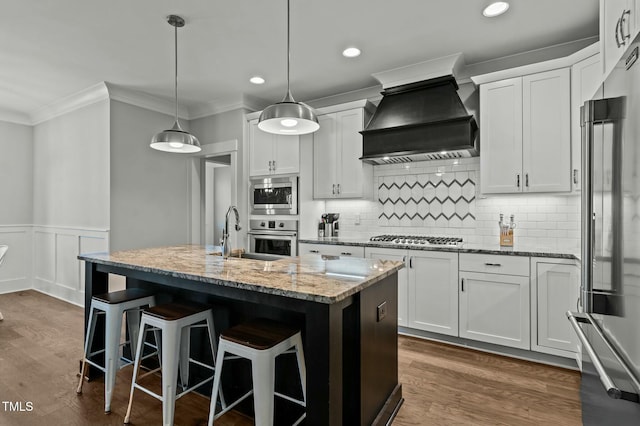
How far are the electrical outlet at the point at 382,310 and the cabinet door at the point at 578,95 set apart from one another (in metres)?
1.97

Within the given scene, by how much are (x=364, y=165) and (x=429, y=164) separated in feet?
2.32

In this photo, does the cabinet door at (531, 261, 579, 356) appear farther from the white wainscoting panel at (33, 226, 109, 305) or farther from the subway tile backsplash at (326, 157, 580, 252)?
the white wainscoting panel at (33, 226, 109, 305)

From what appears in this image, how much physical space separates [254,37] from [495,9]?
1.88 m

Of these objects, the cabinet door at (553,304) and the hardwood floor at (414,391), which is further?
the cabinet door at (553,304)

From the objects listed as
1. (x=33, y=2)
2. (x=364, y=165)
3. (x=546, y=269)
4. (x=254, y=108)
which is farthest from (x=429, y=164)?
(x=33, y=2)

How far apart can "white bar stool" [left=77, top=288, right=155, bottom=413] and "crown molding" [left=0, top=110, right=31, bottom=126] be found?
15.0ft

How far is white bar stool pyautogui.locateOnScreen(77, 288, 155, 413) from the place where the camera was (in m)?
2.14

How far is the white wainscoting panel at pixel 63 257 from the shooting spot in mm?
4344

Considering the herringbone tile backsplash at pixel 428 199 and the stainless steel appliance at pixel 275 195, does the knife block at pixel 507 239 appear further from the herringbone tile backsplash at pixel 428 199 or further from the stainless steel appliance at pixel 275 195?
the stainless steel appliance at pixel 275 195

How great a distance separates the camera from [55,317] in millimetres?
4051

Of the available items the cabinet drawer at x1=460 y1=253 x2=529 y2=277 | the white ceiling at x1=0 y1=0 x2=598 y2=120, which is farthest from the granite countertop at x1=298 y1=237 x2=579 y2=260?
the white ceiling at x1=0 y1=0 x2=598 y2=120

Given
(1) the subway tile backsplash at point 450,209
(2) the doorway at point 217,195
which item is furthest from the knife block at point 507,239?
(2) the doorway at point 217,195

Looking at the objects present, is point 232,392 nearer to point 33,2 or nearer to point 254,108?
point 33,2

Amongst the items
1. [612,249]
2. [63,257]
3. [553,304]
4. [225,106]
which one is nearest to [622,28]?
[612,249]
